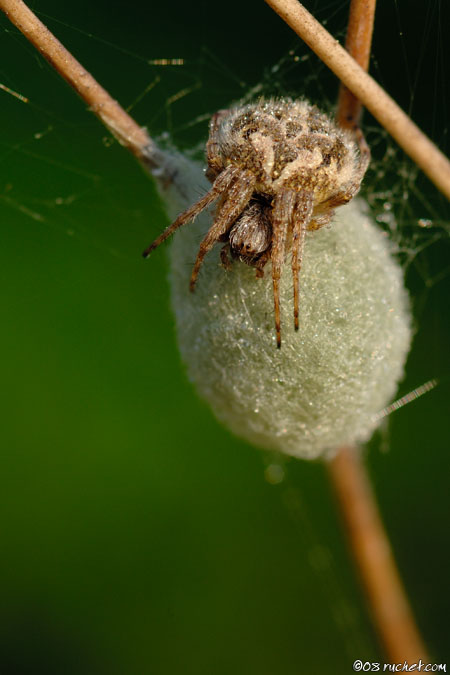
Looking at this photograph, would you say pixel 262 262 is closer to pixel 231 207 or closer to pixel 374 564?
pixel 231 207

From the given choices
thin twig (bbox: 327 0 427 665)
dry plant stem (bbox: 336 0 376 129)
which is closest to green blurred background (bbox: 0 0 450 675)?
thin twig (bbox: 327 0 427 665)

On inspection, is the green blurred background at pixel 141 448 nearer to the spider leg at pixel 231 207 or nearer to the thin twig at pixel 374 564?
the thin twig at pixel 374 564

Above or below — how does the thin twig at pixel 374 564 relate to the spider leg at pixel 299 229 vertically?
below

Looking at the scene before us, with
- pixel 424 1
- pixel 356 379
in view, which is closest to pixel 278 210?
pixel 356 379

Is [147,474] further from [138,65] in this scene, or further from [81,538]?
[138,65]

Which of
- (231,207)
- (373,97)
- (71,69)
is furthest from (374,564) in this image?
(71,69)

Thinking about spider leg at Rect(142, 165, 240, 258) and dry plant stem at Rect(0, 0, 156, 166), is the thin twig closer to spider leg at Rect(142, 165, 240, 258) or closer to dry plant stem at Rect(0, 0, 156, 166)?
spider leg at Rect(142, 165, 240, 258)

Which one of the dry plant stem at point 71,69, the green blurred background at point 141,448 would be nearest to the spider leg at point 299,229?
the dry plant stem at point 71,69
